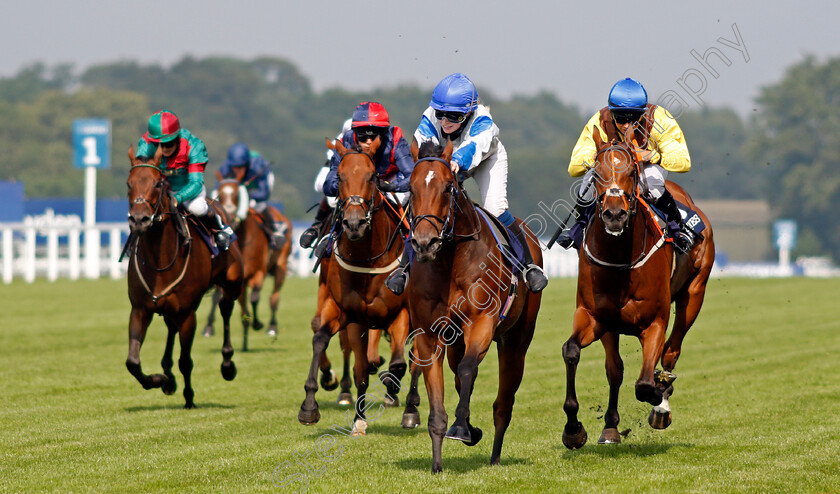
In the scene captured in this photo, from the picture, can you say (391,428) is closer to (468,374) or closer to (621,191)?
(468,374)

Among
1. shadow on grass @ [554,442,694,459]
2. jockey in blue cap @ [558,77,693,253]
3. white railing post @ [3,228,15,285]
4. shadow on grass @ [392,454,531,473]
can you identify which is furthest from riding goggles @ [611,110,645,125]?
white railing post @ [3,228,15,285]

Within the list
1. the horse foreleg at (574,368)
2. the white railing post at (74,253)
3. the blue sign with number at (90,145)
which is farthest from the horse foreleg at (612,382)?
the blue sign with number at (90,145)

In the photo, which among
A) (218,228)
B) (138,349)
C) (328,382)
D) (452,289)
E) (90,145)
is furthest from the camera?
(90,145)

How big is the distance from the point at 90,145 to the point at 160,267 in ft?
98.2

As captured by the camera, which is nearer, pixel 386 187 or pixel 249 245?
pixel 386 187

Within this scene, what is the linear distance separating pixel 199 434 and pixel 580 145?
3.78 m

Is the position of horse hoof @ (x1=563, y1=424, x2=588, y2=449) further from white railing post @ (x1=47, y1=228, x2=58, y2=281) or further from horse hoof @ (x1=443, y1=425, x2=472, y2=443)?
white railing post @ (x1=47, y1=228, x2=58, y2=281)

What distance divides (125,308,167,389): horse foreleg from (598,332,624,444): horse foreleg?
387cm

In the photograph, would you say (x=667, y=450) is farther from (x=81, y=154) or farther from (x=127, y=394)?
(x=81, y=154)

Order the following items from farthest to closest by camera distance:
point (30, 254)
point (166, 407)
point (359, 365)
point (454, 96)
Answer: point (30, 254)
point (166, 407)
point (359, 365)
point (454, 96)

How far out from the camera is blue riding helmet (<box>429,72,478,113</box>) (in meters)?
7.90

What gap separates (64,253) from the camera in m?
37.7

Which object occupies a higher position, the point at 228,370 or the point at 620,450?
the point at 620,450

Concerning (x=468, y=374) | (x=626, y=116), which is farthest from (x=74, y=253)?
(x=468, y=374)
